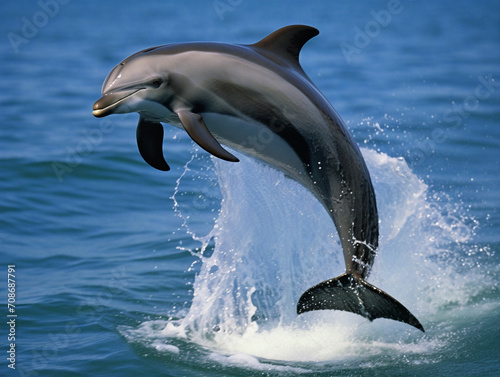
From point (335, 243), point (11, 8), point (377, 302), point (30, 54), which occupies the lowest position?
point (377, 302)

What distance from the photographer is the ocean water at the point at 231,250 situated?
740cm

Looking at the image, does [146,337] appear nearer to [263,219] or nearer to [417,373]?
[263,219]

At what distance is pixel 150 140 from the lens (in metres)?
6.35

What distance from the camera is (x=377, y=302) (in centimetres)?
641

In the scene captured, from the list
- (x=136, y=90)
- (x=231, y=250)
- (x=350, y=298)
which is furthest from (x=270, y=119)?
(x=231, y=250)

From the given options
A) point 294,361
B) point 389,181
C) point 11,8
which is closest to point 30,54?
point 11,8

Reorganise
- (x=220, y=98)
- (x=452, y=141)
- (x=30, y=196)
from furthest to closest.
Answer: (x=452, y=141) → (x=30, y=196) → (x=220, y=98)

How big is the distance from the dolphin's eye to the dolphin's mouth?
0.35 feet

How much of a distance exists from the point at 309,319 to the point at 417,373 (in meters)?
1.46

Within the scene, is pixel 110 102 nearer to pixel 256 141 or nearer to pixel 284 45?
pixel 256 141

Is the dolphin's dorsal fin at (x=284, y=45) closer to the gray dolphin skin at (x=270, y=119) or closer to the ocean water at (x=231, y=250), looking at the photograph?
the gray dolphin skin at (x=270, y=119)

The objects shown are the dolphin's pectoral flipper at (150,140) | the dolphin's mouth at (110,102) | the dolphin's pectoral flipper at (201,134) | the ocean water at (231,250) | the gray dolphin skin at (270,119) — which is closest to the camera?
the dolphin's pectoral flipper at (201,134)

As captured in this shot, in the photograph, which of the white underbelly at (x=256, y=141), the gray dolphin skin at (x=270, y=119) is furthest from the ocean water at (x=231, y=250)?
the white underbelly at (x=256, y=141)

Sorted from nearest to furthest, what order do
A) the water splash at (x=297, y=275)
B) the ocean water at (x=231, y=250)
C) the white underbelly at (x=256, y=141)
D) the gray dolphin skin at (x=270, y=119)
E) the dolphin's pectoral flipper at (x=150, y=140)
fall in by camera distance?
the gray dolphin skin at (x=270, y=119) → the white underbelly at (x=256, y=141) → the dolphin's pectoral flipper at (x=150, y=140) → the ocean water at (x=231, y=250) → the water splash at (x=297, y=275)
